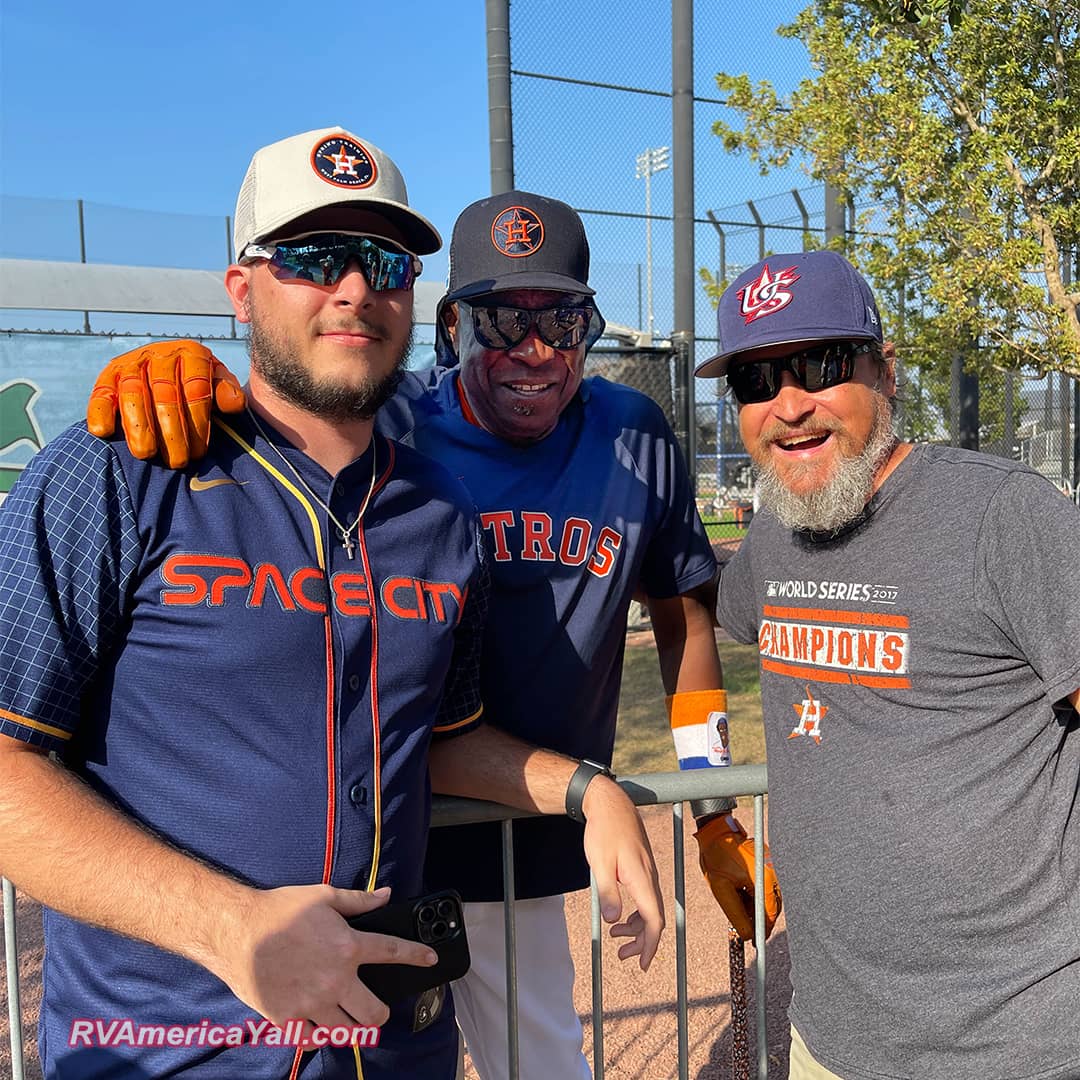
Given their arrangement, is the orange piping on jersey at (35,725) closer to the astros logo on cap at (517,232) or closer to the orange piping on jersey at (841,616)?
the orange piping on jersey at (841,616)

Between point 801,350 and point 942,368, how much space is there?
760 centimetres

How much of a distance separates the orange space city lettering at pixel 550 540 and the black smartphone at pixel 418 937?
3.26 ft

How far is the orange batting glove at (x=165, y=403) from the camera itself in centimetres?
164

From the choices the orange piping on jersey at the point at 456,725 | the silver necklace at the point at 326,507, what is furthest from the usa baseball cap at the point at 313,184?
the orange piping on jersey at the point at 456,725

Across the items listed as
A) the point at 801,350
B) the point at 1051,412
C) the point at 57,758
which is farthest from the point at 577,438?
the point at 1051,412

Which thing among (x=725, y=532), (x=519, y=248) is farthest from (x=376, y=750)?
(x=725, y=532)

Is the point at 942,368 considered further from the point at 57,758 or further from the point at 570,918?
the point at 57,758

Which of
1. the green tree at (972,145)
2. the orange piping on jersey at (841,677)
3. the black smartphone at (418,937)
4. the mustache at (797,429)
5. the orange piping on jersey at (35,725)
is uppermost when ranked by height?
the green tree at (972,145)

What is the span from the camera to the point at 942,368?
8.96 m

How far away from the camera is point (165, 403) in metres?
1.64

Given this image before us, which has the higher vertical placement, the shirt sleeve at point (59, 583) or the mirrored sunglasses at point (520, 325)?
the mirrored sunglasses at point (520, 325)

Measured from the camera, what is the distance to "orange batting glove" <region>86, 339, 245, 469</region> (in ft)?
5.38

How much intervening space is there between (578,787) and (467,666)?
1.11ft

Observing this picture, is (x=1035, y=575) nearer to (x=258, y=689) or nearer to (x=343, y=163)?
(x=258, y=689)
